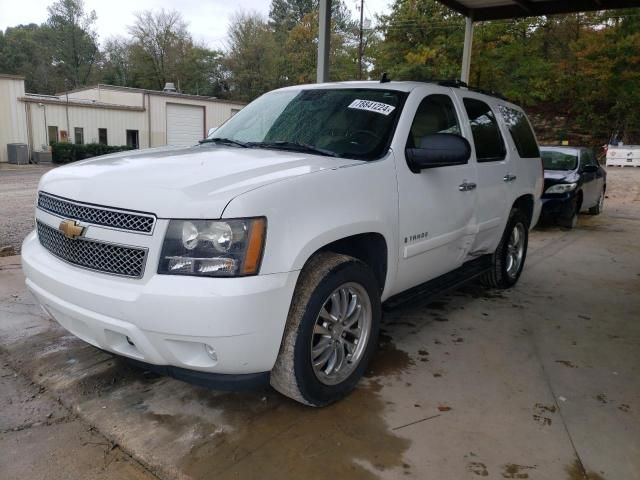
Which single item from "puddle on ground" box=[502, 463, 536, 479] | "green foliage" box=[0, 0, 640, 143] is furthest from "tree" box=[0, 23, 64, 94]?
"puddle on ground" box=[502, 463, 536, 479]

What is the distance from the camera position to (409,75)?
28.3 m

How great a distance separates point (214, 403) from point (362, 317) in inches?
38.7

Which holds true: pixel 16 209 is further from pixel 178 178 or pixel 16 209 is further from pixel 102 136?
pixel 102 136

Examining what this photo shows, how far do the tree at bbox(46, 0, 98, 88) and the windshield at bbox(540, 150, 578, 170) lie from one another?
59683 mm

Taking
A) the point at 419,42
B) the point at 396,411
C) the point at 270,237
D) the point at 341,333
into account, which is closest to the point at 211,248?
the point at 270,237

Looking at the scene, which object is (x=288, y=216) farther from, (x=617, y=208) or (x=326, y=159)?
(x=617, y=208)

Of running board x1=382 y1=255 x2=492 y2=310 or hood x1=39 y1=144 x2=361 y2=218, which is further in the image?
running board x1=382 y1=255 x2=492 y2=310

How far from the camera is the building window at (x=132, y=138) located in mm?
31875

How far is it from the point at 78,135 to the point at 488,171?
29866mm

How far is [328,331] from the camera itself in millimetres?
2832

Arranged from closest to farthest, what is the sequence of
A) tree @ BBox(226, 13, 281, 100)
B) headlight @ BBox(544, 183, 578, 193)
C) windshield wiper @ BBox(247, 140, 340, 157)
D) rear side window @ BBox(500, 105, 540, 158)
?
windshield wiper @ BBox(247, 140, 340, 157) < rear side window @ BBox(500, 105, 540, 158) < headlight @ BBox(544, 183, 578, 193) < tree @ BBox(226, 13, 281, 100)

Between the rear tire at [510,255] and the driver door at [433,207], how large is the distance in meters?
1.04

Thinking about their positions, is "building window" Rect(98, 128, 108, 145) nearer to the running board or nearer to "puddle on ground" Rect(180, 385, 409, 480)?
the running board

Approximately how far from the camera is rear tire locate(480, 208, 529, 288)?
5039mm
